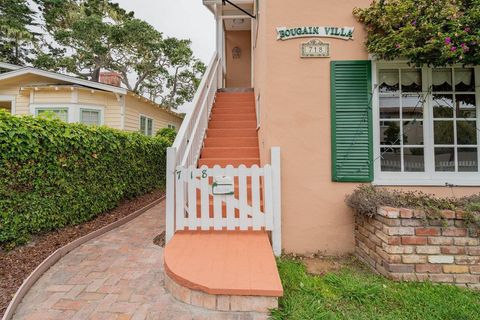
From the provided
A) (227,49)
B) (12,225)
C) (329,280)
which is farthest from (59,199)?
(227,49)

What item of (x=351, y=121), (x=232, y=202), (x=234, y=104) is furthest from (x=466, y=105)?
(x=234, y=104)

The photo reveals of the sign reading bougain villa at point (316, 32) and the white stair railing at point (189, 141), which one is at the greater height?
the sign reading bougain villa at point (316, 32)

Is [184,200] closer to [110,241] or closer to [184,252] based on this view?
[184,252]

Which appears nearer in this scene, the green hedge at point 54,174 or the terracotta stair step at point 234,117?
the green hedge at point 54,174

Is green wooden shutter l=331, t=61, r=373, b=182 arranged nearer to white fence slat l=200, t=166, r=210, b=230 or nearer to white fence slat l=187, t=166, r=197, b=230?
white fence slat l=200, t=166, r=210, b=230

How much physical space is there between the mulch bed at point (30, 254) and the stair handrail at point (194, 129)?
6.45 ft

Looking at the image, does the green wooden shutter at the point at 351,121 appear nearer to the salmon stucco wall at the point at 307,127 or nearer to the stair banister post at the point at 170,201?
the salmon stucco wall at the point at 307,127

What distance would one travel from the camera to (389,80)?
10.2ft

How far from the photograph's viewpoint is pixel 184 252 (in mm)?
2488

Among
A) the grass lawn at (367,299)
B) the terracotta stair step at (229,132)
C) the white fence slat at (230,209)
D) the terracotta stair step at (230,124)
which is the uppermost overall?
the terracotta stair step at (230,124)

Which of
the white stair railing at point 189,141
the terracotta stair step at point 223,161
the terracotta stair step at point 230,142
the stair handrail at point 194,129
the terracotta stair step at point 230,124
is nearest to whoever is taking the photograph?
the white stair railing at point 189,141

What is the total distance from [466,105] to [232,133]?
12.5ft

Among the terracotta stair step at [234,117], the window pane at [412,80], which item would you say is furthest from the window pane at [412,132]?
the terracotta stair step at [234,117]

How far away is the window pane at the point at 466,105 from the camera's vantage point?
3021 mm
